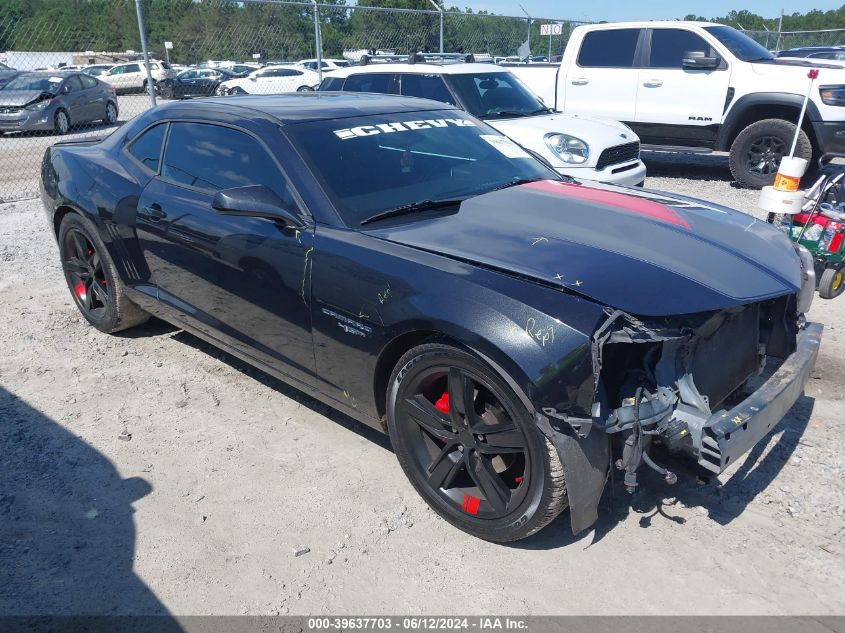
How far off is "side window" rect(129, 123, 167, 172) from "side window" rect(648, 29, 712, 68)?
7.63 metres

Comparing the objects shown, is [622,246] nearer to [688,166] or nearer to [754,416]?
[754,416]

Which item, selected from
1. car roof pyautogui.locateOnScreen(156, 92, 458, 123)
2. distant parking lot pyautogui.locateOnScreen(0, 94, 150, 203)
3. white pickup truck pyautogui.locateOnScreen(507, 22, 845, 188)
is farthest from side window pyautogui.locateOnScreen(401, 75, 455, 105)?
distant parking lot pyautogui.locateOnScreen(0, 94, 150, 203)

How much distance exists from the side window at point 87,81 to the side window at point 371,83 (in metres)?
10.9

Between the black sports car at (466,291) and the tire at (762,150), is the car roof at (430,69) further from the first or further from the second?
the black sports car at (466,291)

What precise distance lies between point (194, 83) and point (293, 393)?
2086 centimetres

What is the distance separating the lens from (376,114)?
12.2ft

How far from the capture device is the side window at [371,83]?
852 cm

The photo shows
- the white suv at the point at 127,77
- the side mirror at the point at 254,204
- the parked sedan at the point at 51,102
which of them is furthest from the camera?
the white suv at the point at 127,77

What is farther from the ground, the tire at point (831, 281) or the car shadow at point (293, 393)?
the tire at point (831, 281)

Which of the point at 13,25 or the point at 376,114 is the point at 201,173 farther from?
the point at 13,25

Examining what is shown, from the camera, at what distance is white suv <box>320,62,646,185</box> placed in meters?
7.28

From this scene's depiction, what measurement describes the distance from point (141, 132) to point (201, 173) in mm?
876

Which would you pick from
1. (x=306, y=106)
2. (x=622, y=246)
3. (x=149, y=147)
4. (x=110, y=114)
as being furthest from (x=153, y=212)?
(x=110, y=114)

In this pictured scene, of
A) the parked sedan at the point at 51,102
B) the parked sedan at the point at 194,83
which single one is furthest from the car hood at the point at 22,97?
the parked sedan at the point at 194,83
